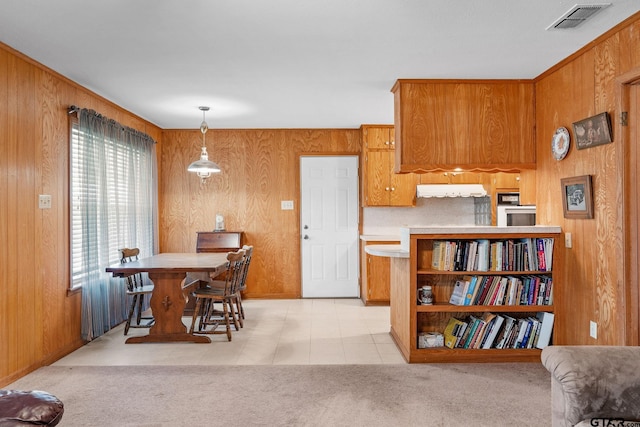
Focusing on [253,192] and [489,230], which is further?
[253,192]

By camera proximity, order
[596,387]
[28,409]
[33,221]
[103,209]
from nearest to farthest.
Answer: [28,409], [596,387], [33,221], [103,209]

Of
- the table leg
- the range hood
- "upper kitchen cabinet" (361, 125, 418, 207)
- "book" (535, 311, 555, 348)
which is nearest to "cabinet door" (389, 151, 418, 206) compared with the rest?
"upper kitchen cabinet" (361, 125, 418, 207)

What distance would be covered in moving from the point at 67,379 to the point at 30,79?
7.71 ft

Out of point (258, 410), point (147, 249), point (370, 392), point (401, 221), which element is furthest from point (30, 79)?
point (401, 221)

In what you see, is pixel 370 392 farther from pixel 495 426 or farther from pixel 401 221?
pixel 401 221

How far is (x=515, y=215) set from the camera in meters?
5.93

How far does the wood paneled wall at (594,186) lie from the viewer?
297 cm

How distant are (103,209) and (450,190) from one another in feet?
14.1

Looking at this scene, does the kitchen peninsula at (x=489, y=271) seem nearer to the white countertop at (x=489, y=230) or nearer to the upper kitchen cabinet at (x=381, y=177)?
the white countertop at (x=489, y=230)

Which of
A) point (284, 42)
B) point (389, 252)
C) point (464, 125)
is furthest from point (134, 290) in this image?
point (464, 125)

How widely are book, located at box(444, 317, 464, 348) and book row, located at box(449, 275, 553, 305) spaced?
180 millimetres

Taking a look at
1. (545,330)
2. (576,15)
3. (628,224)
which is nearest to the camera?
(576,15)

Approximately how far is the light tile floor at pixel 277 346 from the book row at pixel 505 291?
2.68ft

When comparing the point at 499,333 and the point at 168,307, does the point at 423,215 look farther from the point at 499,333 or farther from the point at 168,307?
the point at 168,307
